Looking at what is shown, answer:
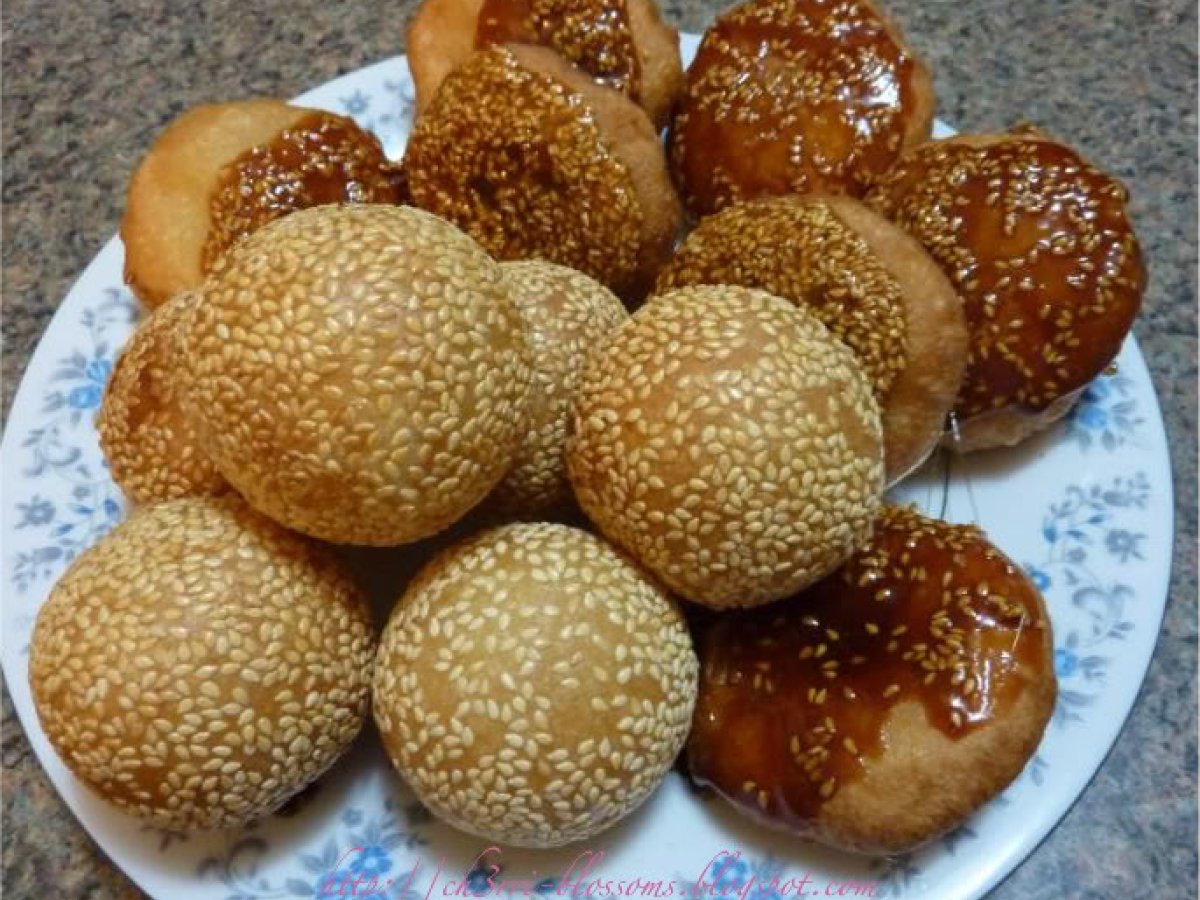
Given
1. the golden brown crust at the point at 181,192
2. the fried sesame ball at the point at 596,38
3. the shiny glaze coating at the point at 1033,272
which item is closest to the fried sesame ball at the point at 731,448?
the shiny glaze coating at the point at 1033,272

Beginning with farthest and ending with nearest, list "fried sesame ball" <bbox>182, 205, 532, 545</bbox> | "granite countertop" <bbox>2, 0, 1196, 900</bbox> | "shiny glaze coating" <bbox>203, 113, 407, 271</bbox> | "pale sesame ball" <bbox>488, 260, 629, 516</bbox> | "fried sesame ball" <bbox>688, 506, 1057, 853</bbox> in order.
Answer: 1. "granite countertop" <bbox>2, 0, 1196, 900</bbox>
2. "shiny glaze coating" <bbox>203, 113, 407, 271</bbox>
3. "pale sesame ball" <bbox>488, 260, 629, 516</bbox>
4. "fried sesame ball" <bbox>688, 506, 1057, 853</bbox>
5. "fried sesame ball" <bbox>182, 205, 532, 545</bbox>

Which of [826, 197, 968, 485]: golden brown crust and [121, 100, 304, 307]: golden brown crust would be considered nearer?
[826, 197, 968, 485]: golden brown crust

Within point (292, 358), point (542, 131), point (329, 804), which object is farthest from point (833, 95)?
point (329, 804)

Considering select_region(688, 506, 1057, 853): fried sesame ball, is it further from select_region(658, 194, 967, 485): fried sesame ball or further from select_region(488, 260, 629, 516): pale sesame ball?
select_region(488, 260, 629, 516): pale sesame ball

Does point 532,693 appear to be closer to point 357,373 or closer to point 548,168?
point 357,373

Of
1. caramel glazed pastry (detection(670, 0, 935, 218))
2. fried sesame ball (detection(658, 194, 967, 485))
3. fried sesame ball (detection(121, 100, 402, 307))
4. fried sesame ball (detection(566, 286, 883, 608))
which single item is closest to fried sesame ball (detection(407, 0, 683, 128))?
caramel glazed pastry (detection(670, 0, 935, 218))

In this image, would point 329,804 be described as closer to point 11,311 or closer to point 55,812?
point 55,812

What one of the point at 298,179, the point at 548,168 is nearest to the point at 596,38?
the point at 548,168

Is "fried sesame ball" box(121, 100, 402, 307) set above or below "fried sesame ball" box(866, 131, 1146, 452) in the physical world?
above
